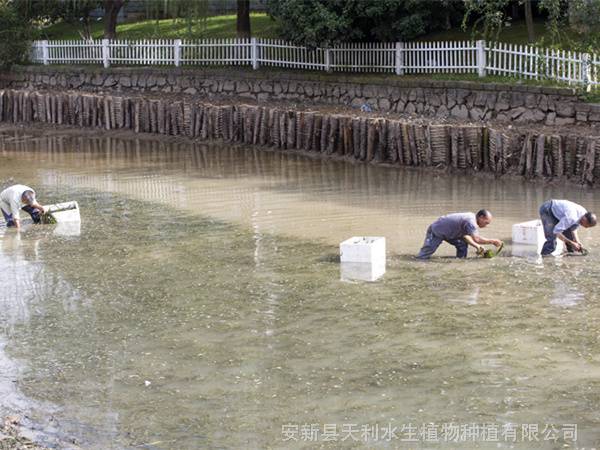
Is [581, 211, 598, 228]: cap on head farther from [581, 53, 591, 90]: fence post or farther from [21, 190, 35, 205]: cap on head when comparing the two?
[21, 190, 35, 205]: cap on head

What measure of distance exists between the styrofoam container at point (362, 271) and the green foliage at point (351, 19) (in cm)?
1564

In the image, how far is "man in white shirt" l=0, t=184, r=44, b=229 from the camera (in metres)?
20.5

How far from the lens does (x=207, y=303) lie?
50.1 feet

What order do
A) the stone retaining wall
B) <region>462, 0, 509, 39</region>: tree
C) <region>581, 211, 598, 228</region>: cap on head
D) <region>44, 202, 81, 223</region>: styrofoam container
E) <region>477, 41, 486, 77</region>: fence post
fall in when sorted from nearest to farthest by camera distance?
1. <region>581, 211, 598, 228</region>: cap on head
2. <region>44, 202, 81, 223</region>: styrofoam container
3. the stone retaining wall
4. <region>462, 0, 509, 39</region>: tree
5. <region>477, 41, 486, 77</region>: fence post

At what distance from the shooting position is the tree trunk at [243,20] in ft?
124

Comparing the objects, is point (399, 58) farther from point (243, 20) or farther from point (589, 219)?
point (589, 219)

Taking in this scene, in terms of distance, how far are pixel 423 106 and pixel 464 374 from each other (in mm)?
18040

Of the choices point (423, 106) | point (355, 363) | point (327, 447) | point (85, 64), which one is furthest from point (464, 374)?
point (85, 64)

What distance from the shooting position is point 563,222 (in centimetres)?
1686

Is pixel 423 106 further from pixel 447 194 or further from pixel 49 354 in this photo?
pixel 49 354

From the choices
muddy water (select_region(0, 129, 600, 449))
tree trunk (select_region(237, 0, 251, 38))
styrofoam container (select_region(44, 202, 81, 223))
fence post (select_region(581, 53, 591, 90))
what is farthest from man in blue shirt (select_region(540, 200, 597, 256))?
tree trunk (select_region(237, 0, 251, 38))

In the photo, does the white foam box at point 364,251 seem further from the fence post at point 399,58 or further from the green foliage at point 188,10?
the green foliage at point 188,10

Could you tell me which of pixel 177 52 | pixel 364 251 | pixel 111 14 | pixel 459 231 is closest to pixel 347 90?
pixel 177 52

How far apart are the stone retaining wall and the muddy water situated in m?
3.80
